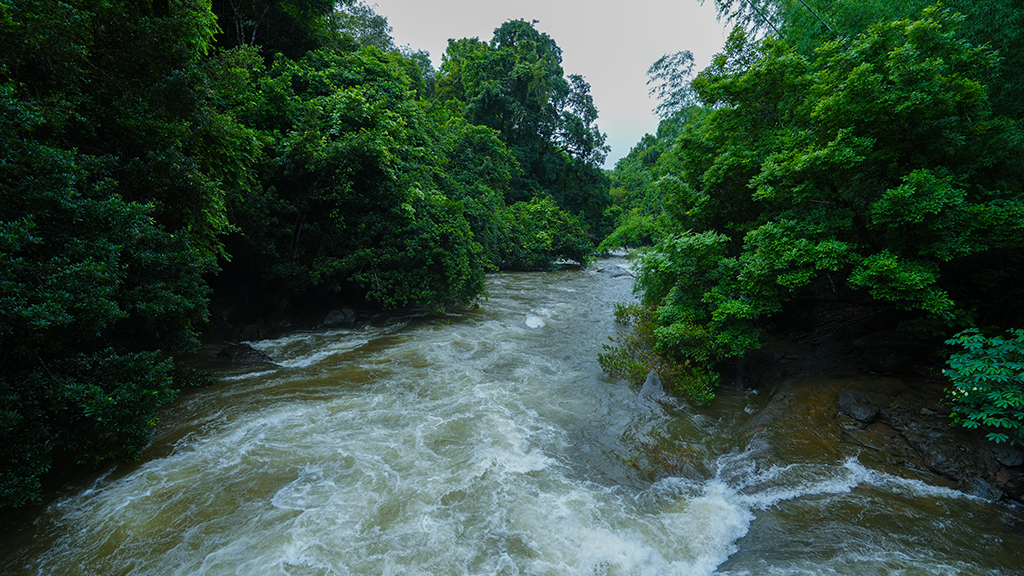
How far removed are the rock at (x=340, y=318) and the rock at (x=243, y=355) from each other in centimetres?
307

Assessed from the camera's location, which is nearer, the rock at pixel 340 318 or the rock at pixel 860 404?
the rock at pixel 860 404

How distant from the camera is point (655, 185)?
870cm

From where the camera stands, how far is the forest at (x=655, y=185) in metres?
3.72

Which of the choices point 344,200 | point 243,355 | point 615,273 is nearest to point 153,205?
point 243,355

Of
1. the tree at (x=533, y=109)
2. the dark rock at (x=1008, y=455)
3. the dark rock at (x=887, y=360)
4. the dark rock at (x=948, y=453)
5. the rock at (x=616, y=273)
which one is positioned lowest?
the dark rock at (x=948, y=453)

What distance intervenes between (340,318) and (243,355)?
12.0 feet

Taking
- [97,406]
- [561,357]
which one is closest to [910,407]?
[561,357]

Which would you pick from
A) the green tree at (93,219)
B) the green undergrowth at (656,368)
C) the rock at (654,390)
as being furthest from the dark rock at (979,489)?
the green tree at (93,219)

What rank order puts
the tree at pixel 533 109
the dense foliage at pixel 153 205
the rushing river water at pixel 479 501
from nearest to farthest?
1. the rushing river water at pixel 479 501
2. the dense foliage at pixel 153 205
3. the tree at pixel 533 109

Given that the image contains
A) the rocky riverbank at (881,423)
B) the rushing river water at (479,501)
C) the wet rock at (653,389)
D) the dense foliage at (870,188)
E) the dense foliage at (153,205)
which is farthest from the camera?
the wet rock at (653,389)

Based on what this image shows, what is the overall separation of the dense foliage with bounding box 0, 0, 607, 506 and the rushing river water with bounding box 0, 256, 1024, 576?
2.74 ft

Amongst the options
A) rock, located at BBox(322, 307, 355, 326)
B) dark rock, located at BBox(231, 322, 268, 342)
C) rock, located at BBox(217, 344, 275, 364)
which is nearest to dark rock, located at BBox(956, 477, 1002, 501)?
rock, located at BBox(217, 344, 275, 364)

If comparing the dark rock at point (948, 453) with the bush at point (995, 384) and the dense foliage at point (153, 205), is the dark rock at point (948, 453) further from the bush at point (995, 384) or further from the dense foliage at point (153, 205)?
the dense foliage at point (153, 205)

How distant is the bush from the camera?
3439 millimetres
